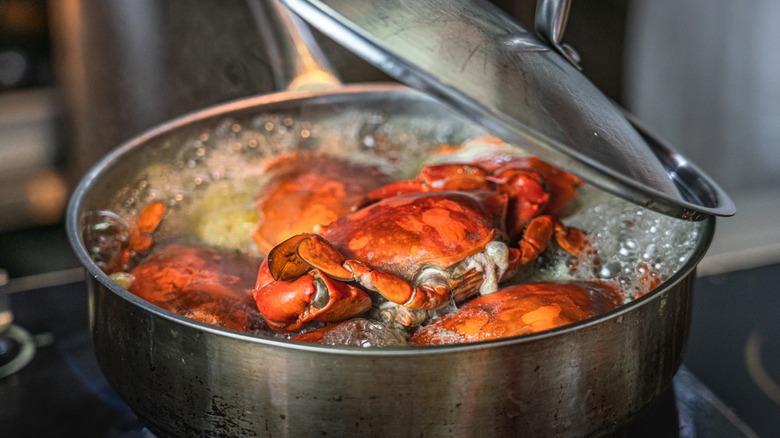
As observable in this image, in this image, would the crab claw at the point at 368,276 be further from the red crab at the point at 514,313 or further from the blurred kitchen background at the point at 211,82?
the blurred kitchen background at the point at 211,82

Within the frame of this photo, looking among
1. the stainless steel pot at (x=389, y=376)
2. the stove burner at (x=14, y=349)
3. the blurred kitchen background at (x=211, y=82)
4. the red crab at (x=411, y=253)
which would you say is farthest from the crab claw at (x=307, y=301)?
the blurred kitchen background at (x=211, y=82)

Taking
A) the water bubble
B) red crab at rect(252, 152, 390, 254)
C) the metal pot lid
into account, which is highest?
the metal pot lid

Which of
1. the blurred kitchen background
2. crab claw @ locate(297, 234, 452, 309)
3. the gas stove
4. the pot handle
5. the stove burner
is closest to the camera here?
crab claw @ locate(297, 234, 452, 309)

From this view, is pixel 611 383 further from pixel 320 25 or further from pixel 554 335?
pixel 320 25

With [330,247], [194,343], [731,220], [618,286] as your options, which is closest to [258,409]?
[194,343]

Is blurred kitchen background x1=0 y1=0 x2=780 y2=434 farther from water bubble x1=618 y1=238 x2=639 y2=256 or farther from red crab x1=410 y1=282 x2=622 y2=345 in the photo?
red crab x1=410 y1=282 x2=622 y2=345

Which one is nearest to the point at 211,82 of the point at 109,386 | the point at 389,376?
the point at 109,386

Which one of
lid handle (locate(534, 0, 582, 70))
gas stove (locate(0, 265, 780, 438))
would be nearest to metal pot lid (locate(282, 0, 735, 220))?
lid handle (locate(534, 0, 582, 70))
